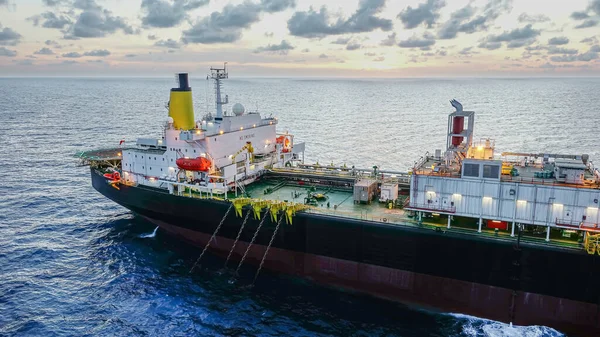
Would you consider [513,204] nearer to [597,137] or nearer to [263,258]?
[263,258]

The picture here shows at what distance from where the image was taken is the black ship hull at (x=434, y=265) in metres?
22.9

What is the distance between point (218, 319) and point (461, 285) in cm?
1485

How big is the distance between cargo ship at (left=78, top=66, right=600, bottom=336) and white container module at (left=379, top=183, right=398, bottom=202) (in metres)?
0.10

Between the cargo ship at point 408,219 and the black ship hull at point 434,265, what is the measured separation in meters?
0.07

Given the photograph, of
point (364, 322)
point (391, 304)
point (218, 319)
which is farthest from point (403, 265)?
point (218, 319)

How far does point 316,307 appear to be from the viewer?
26.2 metres

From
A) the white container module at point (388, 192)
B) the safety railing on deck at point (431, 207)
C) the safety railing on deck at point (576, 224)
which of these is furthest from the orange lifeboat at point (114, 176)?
the safety railing on deck at point (576, 224)

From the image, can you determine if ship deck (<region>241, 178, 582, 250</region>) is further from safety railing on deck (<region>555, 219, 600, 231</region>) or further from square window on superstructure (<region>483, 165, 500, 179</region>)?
square window on superstructure (<region>483, 165, 500, 179</region>)

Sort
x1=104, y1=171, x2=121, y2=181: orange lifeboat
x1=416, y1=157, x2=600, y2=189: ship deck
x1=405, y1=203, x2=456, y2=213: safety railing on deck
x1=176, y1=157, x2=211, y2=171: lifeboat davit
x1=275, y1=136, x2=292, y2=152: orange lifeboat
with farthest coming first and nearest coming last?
x1=275, y1=136, x2=292, y2=152: orange lifeboat
x1=104, y1=171, x2=121, y2=181: orange lifeboat
x1=176, y1=157, x2=211, y2=171: lifeboat davit
x1=405, y1=203, x2=456, y2=213: safety railing on deck
x1=416, y1=157, x2=600, y2=189: ship deck

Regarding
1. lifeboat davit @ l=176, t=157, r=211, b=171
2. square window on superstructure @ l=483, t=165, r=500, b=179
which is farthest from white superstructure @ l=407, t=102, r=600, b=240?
lifeboat davit @ l=176, t=157, r=211, b=171

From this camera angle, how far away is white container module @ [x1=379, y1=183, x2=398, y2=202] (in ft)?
98.0

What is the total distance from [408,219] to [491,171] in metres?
5.82

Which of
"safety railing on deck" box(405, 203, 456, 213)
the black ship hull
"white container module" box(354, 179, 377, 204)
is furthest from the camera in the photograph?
"white container module" box(354, 179, 377, 204)

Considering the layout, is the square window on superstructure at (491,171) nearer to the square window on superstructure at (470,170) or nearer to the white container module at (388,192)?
the square window on superstructure at (470,170)
